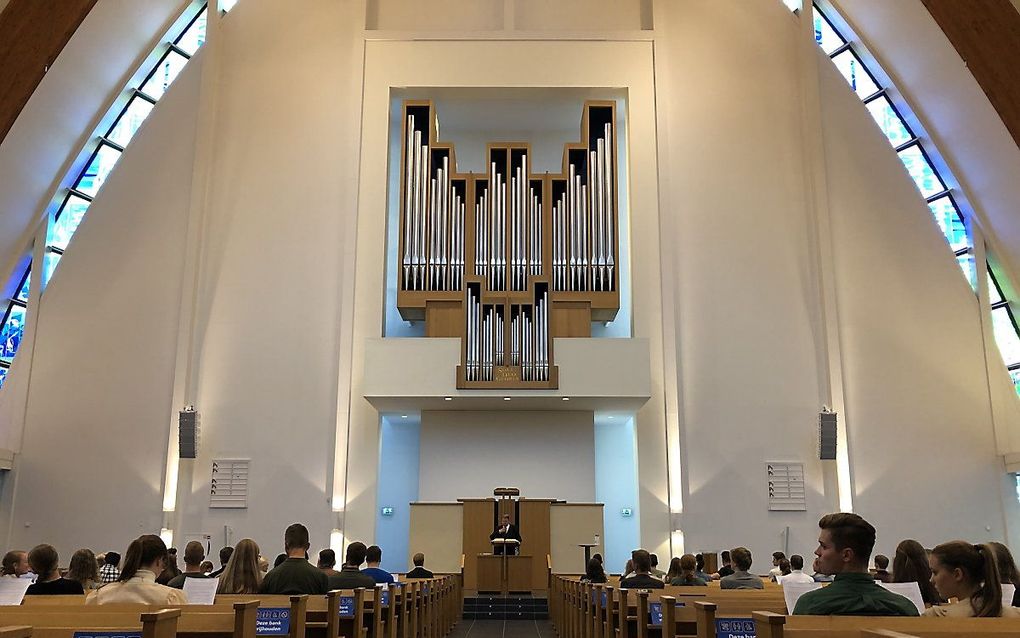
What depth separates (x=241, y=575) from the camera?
16.0 feet

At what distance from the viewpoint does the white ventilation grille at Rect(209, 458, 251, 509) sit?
12.6 metres

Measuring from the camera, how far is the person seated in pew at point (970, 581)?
3016mm

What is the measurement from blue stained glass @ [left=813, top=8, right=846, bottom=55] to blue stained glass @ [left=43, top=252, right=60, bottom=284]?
477 inches

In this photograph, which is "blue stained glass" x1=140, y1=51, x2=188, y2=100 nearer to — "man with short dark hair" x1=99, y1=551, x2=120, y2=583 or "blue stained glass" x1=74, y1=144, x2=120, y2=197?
"blue stained glass" x1=74, y1=144, x2=120, y2=197

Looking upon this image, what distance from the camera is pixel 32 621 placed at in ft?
8.93

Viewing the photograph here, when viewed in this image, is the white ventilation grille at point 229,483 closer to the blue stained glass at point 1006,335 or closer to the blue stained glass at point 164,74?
the blue stained glass at point 164,74

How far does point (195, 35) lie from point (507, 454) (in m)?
8.23

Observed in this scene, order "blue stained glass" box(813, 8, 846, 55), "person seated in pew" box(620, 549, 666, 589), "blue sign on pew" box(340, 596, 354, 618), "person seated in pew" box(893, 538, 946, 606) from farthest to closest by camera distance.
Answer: "blue stained glass" box(813, 8, 846, 55) < "person seated in pew" box(620, 549, 666, 589) < "blue sign on pew" box(340, 596, 354, 618) < "person seated in pew" box(893, 538, 946, 606)

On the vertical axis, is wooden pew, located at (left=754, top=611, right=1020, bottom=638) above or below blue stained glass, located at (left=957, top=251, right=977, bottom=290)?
below

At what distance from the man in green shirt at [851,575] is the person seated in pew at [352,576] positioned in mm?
3476

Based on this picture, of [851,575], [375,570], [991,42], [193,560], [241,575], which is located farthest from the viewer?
[991,42]

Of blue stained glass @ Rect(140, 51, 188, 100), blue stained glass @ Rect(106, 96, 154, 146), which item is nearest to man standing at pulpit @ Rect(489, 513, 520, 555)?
blue stained glass @ Rect(106, 96, 154, 146)

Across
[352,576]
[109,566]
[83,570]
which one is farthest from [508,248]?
[83,570]

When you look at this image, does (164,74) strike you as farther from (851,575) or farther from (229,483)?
(851,575)
